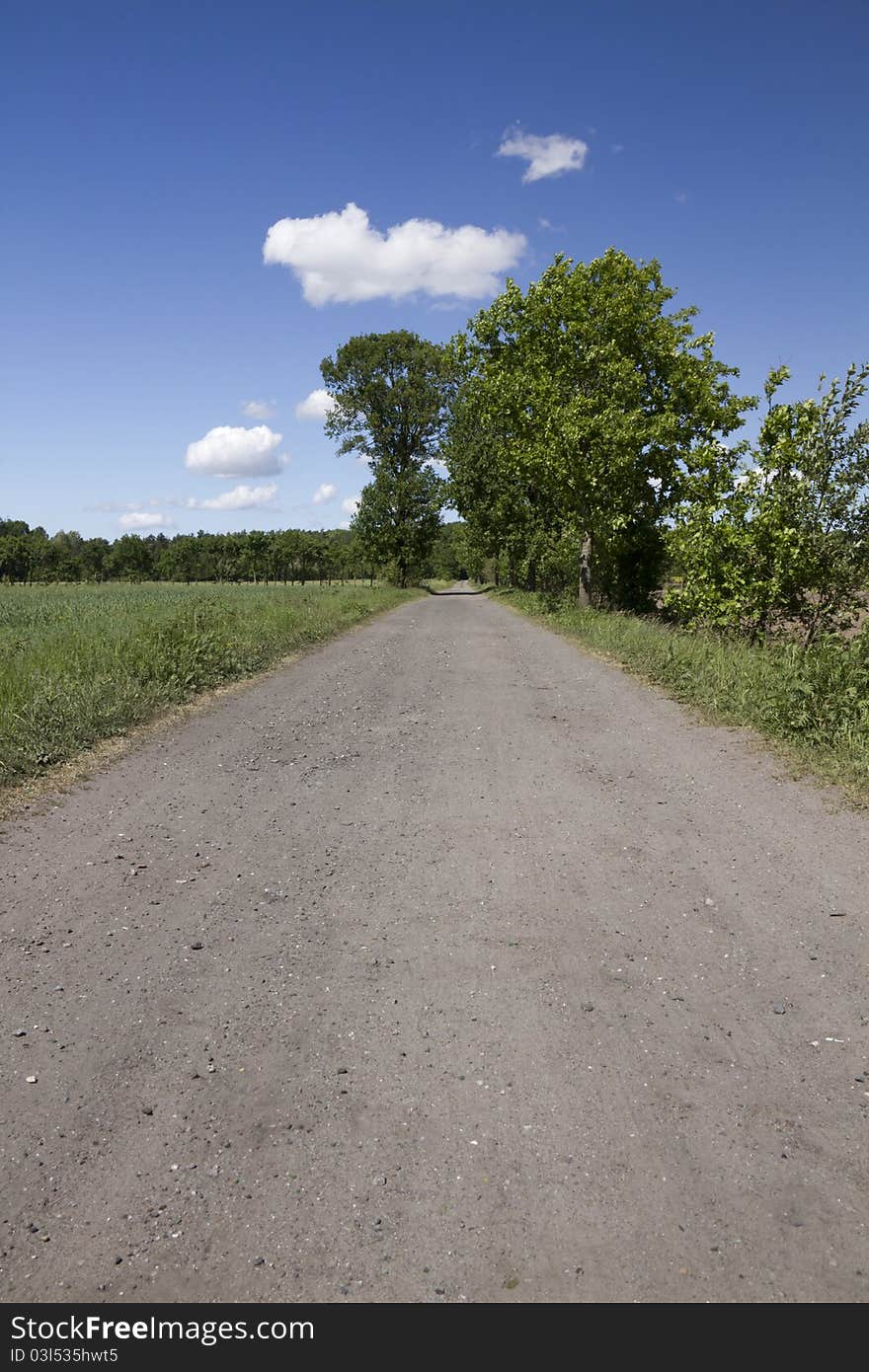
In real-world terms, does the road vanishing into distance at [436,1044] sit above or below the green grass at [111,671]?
below

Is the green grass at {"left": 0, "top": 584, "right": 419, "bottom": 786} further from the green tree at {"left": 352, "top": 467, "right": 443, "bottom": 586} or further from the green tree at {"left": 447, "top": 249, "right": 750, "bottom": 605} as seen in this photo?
the green tree at {"left": 352, "top": 467, "right": 443, "bottom": 586}

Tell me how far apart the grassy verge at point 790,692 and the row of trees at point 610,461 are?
1467 mm

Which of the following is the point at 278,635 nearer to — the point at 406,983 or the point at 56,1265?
the point at 406,983

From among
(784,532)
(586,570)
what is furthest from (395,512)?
(784,532)

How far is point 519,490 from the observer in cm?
3312

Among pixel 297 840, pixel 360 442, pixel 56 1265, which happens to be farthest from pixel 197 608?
pixel 360 442

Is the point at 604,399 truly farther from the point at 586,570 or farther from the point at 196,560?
the point at 196,560

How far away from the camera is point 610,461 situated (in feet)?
67.6

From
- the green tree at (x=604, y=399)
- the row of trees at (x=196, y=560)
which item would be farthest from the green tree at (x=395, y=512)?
the row of trees at (x=196, y=560)

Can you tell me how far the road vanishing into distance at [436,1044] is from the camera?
82.5 inches

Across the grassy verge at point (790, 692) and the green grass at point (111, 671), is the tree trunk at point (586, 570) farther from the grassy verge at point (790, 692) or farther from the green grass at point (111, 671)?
the grassy verge at point (790, 692)

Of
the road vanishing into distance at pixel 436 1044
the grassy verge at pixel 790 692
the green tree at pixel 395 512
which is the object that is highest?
the green tree at pixel 395 512

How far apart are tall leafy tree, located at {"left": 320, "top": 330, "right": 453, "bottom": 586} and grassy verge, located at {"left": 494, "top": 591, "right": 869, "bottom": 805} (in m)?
34.9

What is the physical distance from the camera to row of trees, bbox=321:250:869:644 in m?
10.6
